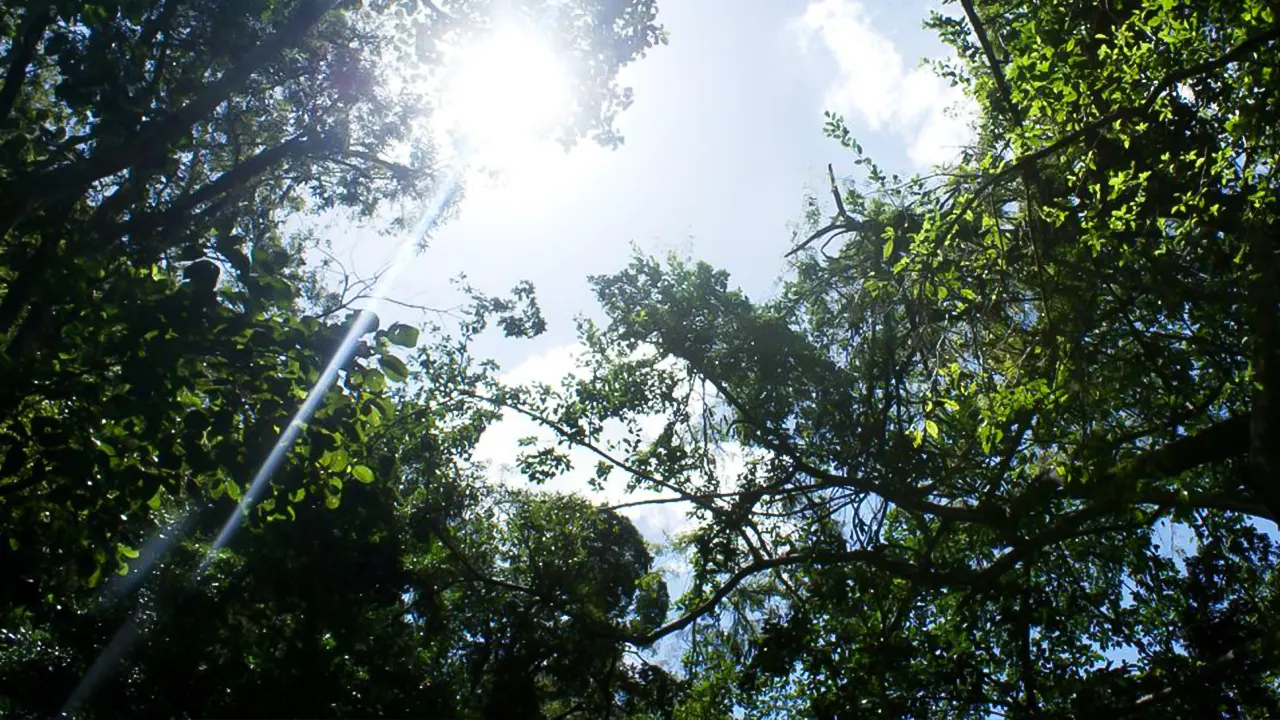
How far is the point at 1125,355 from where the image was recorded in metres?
5.89

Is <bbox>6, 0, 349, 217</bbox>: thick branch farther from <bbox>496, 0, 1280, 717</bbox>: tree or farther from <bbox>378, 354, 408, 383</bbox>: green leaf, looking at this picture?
<bbox>496, 0, 1280, 717</bbox>: tree

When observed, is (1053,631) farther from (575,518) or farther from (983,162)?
(575,518)

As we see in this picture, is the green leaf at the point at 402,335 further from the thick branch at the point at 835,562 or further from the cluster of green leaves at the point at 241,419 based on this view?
the thick branch at the point at 835,562

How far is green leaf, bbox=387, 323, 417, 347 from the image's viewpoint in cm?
384

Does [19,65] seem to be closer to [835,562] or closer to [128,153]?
[128,153]

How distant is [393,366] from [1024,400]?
145 inches

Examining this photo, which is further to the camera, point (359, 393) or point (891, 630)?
point (891, 630)

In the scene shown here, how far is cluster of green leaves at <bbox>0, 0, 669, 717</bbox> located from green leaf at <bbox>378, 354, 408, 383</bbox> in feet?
0.09

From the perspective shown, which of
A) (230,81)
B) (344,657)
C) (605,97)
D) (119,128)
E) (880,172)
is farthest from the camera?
(344,657)

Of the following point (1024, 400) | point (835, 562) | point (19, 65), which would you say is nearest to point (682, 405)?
point (835, 562)

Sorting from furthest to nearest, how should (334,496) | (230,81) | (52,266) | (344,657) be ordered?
1. (344,657)
2. (230,81)
3. (334,496)
4. (52,266)

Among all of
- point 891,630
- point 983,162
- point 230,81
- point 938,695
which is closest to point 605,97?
point 230,81

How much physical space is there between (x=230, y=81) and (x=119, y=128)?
34.6 inches

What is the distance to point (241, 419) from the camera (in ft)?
14.5
